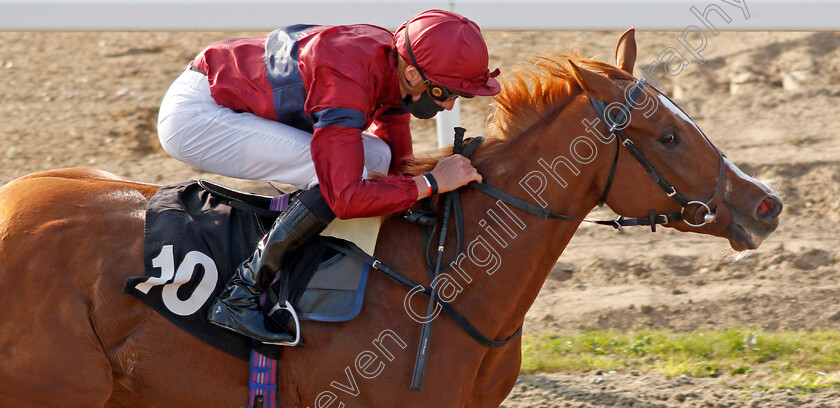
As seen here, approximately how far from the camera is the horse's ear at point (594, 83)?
329 centimetres

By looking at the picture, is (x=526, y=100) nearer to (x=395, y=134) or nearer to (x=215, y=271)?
(x=395, y=134)

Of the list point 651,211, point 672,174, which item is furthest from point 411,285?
point 672,174

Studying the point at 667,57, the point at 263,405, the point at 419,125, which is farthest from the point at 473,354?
the point at 667,57

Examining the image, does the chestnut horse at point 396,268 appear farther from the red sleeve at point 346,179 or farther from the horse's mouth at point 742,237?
the red sleeve at point 346,179

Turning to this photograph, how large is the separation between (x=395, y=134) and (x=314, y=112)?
0.67m

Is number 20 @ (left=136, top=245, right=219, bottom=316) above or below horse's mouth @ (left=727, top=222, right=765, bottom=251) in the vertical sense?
below

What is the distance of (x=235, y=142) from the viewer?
3410 mm

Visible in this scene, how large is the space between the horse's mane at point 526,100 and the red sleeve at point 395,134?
0.27 meters

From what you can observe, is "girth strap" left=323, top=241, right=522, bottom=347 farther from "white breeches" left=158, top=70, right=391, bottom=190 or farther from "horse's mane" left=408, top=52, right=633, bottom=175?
"horse's mane" left=408, top=52, right=633, bottom=175

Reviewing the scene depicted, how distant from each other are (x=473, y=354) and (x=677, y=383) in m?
1.95

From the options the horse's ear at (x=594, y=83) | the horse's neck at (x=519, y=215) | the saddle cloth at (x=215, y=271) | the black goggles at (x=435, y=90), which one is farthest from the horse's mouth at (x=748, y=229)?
the saddle cloth at (x=215, y=271)

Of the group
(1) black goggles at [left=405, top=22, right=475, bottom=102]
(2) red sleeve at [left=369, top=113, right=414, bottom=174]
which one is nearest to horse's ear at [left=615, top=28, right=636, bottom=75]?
(1) black goggles at [left=405, top=22, right=475, bottom=102]

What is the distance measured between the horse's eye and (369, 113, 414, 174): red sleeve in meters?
1.01

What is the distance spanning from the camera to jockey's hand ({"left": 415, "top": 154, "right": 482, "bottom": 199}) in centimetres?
326
